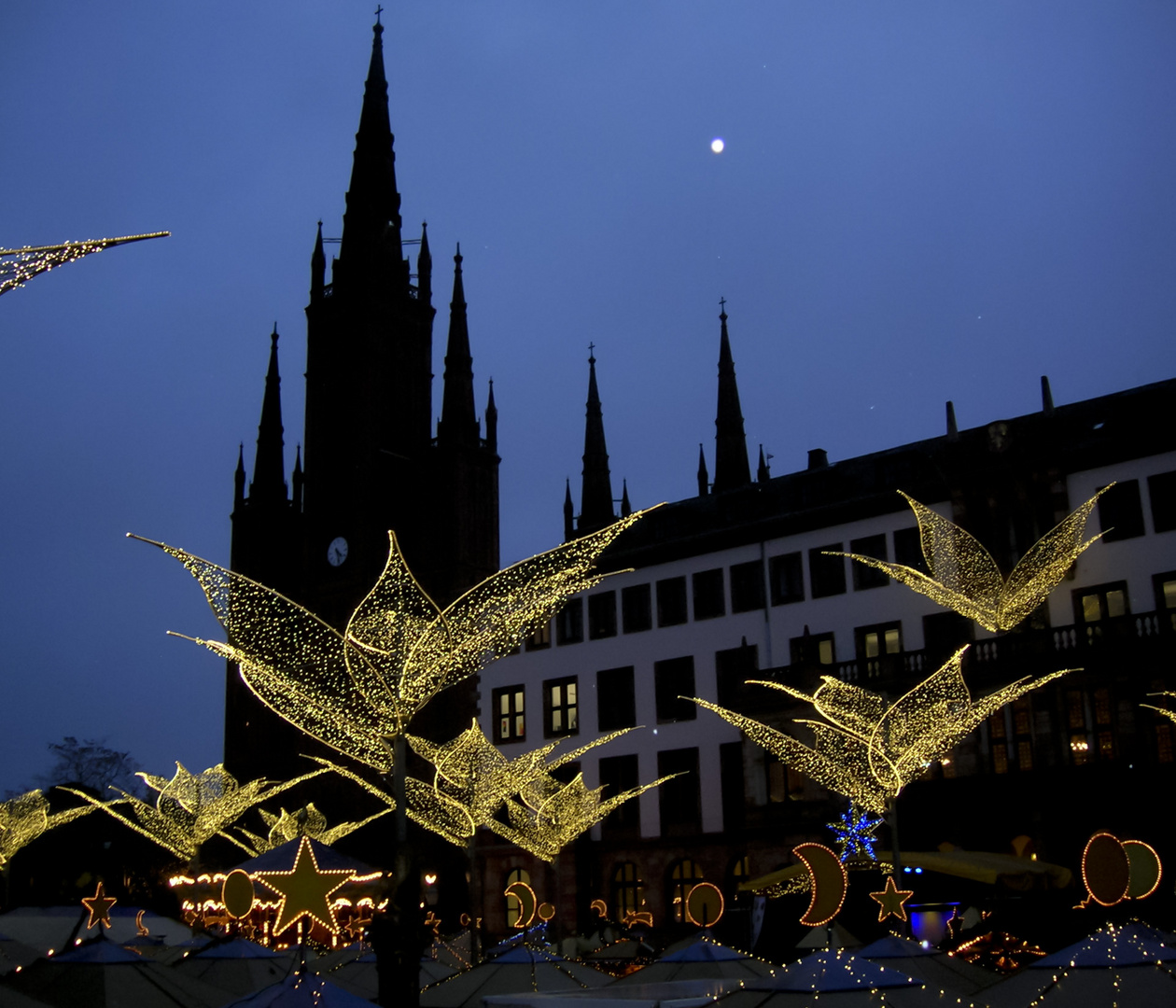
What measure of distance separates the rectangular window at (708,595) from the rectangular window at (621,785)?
5.93 meters

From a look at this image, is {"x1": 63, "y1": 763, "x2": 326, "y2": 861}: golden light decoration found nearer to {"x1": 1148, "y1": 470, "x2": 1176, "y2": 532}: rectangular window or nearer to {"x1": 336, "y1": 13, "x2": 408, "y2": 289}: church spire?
{"x1": 1148, "y1": 470, "x2": 1176, "y2": 532}: rectangular window

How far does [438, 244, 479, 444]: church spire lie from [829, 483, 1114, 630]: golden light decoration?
33.2m

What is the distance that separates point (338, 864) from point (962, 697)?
668 inches

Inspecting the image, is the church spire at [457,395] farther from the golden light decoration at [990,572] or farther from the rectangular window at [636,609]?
the golden light decoration at [990,572]

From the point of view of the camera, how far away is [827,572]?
157ft

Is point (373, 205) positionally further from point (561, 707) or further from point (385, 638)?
point (385, 638)

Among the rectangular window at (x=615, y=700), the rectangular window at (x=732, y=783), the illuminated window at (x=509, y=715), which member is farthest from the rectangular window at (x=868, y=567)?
the illuminated window at (x=509, y=715)

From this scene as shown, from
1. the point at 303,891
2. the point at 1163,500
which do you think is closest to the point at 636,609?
the point at 1163,500

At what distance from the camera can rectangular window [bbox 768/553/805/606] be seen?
160 ft

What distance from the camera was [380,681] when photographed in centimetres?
2300

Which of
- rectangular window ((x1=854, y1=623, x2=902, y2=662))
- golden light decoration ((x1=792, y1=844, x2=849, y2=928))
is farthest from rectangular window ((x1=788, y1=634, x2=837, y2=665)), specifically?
golden light decoration ((x1=792, y1=844, x2=849, y2=928))

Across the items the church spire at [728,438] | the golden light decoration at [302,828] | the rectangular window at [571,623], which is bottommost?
the golden light decoration at [302,828]

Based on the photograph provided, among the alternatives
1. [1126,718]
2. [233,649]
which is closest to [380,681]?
[233,649]

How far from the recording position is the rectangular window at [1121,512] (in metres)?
41.1
